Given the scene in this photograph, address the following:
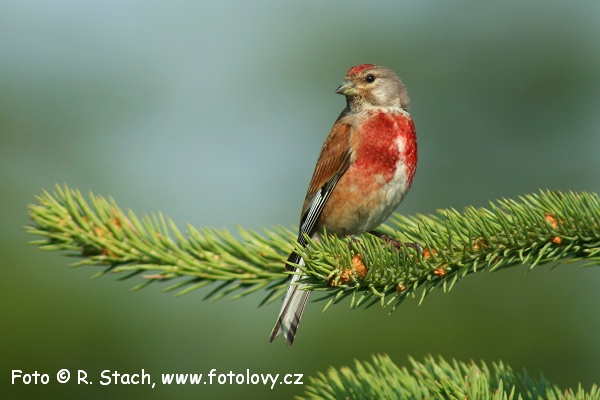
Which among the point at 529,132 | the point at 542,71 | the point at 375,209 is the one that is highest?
the point at 542,71

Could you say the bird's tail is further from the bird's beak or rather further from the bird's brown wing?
the bird's beak

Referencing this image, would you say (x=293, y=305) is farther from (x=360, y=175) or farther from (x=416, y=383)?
(x=416, y=383)

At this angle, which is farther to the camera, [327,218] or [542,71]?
[542,71]

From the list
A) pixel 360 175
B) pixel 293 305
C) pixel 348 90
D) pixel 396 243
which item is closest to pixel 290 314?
pixel 293 305

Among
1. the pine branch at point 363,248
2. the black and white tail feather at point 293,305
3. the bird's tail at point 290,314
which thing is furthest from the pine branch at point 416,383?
the bird's tail at point 290,314

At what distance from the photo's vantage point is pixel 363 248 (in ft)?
9.59

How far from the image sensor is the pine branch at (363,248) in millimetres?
2840

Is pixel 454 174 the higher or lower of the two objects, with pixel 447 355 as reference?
higher

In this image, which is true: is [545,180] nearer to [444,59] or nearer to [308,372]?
[444,59]

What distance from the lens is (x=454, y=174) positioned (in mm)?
7711

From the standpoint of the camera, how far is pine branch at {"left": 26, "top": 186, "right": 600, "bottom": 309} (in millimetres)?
2840

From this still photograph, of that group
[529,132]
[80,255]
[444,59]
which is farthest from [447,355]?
[444,59]

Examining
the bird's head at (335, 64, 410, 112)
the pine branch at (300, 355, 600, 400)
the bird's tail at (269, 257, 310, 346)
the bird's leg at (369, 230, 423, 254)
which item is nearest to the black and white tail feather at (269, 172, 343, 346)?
the bird's tail at (269, 257, 310, 346)

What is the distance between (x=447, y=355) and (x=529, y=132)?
393 centimetres
